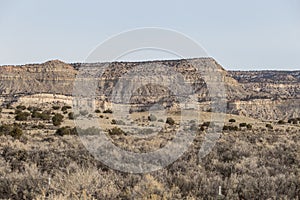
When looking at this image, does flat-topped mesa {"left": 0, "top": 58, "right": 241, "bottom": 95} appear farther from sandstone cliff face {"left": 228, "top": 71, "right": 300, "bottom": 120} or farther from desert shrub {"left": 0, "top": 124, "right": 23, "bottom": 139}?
desert shrub {"left": 0, "top": 124, "right": 23, "bottom": 139}

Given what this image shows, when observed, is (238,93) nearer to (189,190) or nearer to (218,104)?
(218,104)

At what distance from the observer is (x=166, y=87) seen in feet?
318

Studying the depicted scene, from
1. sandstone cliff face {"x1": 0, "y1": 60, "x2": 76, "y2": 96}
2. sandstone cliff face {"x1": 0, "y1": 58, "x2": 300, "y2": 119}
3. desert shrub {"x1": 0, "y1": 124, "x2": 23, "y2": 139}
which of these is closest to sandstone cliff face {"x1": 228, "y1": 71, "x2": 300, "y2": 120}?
sandstone cliff face {"x1": 0, "y1": 58, "x2": 300, "y2": 119}

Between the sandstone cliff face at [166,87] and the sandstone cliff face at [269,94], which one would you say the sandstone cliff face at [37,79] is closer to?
the sandstone cliff face at [166,87]

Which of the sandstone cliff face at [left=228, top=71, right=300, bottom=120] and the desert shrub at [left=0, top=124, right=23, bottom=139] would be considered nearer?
→ the desert shrub at [left=0, top=124, right=23, bottom=139]

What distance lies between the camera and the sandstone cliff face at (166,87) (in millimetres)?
85000

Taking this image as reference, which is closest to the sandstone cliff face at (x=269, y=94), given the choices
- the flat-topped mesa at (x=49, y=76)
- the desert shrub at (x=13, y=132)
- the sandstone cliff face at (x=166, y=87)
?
the sandstone cliff face at (x=166, y=87)

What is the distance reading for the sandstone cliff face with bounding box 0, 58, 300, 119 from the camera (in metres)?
85.0

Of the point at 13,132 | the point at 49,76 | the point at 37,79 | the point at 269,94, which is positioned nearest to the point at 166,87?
the point at 269,94

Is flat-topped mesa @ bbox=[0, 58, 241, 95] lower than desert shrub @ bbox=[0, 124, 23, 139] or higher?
higher

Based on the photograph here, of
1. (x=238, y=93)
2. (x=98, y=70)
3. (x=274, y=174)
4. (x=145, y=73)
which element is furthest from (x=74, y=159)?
(x=238, y=93)

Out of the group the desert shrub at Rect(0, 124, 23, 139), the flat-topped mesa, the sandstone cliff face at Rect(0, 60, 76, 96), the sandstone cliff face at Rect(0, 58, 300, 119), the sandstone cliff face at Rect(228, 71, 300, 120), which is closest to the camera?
the desert shrub at Rect(0, 124, 23, 139)

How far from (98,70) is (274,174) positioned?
60272mm

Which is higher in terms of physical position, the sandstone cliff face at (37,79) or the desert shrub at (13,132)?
the sandstone cliff face at (37,79)
